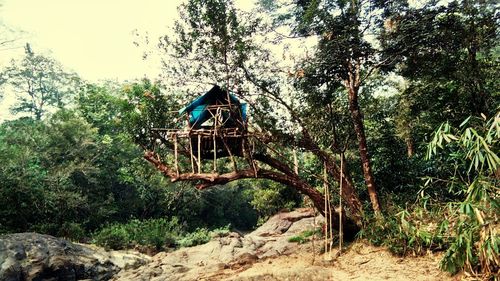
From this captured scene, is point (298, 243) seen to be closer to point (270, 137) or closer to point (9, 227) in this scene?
point (270, 137)

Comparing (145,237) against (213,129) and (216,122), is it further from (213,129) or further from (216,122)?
(216,122)

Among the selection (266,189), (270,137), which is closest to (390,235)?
(270,137)

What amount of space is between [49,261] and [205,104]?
6941 millimetres

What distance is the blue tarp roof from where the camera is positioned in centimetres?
824

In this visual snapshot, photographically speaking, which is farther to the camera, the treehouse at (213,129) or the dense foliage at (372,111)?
the treehouse at (213,129)

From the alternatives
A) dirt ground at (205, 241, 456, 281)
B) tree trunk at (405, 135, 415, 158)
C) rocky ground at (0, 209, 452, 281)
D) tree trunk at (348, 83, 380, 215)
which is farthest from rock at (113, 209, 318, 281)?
tree trunk at (405, 135, 415, 158)

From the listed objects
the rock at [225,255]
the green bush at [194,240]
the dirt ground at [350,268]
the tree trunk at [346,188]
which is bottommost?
the green bush at [194,240]

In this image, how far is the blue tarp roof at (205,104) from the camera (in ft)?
27.0

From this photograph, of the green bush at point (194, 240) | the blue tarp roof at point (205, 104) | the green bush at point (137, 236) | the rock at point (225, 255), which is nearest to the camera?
the blue tarp roof at point (205, 104)

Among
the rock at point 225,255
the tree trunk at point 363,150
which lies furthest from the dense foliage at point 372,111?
the rock at point 225,255

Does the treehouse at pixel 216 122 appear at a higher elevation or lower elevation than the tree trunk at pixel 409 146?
higher

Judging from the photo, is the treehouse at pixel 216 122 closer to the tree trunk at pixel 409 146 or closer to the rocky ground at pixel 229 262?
the rocky ground at pixel 229 262

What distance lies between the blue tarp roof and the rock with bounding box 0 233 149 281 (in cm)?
631

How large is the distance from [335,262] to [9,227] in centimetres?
1329
